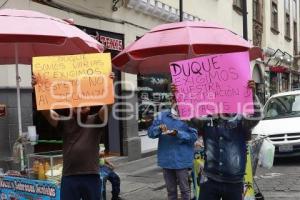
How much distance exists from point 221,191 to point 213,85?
3.39 feet

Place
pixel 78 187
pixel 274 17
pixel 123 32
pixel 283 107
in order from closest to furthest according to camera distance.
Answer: pixel 78 187 < pixel 123 32 < pixel 283 107 < pixel 274 17

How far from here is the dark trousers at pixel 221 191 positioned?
4797 mm

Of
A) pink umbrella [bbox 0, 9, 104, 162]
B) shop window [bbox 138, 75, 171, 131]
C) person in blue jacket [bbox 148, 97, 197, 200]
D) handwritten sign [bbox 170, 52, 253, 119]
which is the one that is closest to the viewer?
handwritten sign [bbox 170, 52, 253, 119]

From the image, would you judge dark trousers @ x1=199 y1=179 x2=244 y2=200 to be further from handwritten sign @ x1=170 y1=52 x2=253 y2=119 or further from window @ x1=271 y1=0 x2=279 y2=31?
window @ x1=271 y1=0 x2=279 y2=31

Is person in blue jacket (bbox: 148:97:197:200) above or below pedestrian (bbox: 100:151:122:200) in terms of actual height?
above

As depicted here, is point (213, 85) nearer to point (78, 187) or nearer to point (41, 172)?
point (78, 187)

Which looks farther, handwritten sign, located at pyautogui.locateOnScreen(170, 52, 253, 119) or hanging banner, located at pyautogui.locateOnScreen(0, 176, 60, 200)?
hanging banner, located at pyautogui.locateOnScreen(0, 176, 60, 200)

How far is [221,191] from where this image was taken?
4805 mm

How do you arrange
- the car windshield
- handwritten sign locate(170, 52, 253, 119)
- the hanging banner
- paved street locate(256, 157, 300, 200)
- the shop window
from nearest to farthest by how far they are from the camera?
handwritten sign locate(170, 52, 253, 119)
the hanging banner
paved street locate(256, 157, 300, 200)
the car windshield
the shop window

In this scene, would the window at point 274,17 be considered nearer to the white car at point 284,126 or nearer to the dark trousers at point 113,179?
the white car at point 284,126

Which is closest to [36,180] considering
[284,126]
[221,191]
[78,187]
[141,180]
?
[78,187]

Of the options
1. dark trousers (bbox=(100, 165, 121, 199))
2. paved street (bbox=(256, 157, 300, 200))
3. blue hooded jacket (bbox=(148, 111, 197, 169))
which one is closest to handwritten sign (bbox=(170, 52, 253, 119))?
blue hooded jacket (bbox=(148, 111, 197, 169))

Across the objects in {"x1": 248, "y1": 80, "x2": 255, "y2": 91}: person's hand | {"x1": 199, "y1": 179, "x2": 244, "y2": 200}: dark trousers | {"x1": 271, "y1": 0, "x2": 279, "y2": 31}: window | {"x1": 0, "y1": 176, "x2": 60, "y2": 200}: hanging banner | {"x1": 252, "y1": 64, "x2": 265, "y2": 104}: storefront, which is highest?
{"x1": 271, "y1": 0, "x2": 279, "y2": 31}: window

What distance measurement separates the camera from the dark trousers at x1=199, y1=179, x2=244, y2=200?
480 centimetres
